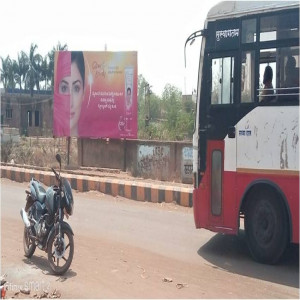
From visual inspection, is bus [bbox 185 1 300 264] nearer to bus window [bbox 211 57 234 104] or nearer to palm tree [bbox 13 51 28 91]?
bus window [bbox 211 57 234 104]

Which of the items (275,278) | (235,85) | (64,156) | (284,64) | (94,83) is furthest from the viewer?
(64,156)

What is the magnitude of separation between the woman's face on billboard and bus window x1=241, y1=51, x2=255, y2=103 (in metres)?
11.8

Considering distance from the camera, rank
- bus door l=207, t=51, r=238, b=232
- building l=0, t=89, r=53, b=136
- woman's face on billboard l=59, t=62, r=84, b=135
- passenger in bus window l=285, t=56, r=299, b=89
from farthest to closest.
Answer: building l=0, t=89, r=53, b=136
woman's face on billboard l=59, t=62, r=84, b=135
bus door l=207, t=51, r=238, b=232
passenger in bus window l=285, t=56, r=299, b=89

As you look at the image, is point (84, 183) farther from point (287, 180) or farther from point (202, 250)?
point (287, 180)

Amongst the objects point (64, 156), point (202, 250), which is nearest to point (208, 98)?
point (202, 250)

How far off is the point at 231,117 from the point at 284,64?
3.22ft

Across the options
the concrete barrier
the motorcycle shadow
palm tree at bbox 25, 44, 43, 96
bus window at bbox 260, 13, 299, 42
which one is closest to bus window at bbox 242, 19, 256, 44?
bus window at bbox 260, 13, 299, 42

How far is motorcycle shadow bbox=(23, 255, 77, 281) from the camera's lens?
206 inches

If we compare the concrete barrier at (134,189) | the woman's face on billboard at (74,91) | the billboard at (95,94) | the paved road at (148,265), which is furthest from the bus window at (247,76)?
the woman's face on billboard at (74,91)

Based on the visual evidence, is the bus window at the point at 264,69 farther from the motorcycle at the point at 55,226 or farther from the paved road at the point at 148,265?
the motorcycle at the point at 55,226

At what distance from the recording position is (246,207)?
610cm

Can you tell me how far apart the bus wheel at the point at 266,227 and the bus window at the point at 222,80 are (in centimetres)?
142

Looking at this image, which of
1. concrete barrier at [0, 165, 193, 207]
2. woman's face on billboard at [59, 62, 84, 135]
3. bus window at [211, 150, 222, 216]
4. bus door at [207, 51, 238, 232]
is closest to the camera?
bus door at [207, 51, 238, 232]

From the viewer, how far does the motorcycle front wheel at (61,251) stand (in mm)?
5265
